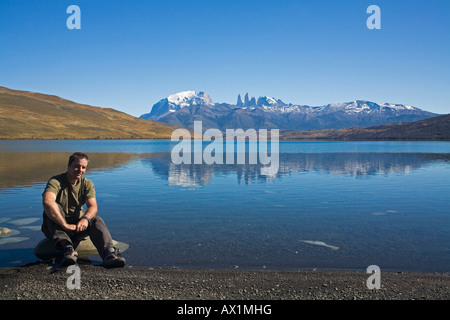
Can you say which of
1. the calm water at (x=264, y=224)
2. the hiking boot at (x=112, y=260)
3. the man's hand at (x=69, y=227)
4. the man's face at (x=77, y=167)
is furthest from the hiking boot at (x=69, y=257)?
the man's face at (x=77, y=167)

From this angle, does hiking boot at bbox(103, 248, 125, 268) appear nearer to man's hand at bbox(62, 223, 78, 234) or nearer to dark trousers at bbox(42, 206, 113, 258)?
dark trousers at bbox(42, 206, 113, 258)

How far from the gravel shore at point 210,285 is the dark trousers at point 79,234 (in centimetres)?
84

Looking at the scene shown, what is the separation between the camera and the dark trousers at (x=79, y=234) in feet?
40.0

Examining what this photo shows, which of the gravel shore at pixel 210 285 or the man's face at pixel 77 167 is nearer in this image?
the gravel shore at pixel 210 285

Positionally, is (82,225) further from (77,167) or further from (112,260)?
(77,167)

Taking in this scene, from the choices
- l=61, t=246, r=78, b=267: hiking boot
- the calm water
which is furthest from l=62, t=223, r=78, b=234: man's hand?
the calm water

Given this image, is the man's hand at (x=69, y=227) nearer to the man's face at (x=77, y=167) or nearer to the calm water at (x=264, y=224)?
the man's face at (x=77, y=167)

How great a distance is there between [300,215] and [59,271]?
14709mm

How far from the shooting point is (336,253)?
15195 millimetres

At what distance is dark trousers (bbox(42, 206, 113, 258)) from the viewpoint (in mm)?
12195

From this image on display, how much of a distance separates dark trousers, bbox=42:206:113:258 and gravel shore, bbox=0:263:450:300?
2.75 ft

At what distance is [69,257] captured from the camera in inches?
469
